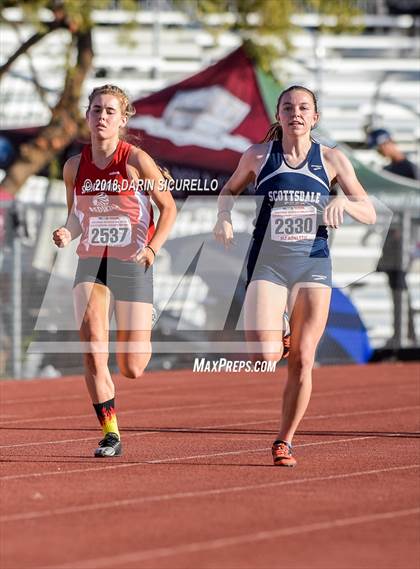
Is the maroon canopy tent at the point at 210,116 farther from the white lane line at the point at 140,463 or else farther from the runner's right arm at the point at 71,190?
the runner's right arm at the point at 71,190

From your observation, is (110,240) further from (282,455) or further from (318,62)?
(318,62)

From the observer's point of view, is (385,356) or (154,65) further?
(154,65)

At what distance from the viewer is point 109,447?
9.20 meters

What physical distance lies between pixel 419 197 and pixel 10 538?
586 inches

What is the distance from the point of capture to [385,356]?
2036cm

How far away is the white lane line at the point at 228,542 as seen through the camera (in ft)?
18.4

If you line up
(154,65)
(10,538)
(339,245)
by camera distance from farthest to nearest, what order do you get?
1. (154,65)
2. (339,245)
3. (10,538)

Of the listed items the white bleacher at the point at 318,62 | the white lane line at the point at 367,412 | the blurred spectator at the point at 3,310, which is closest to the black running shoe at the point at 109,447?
the white lane line at the point at 367,412

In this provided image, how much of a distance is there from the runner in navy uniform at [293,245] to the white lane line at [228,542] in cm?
180

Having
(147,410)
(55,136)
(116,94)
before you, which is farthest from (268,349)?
(55,136)

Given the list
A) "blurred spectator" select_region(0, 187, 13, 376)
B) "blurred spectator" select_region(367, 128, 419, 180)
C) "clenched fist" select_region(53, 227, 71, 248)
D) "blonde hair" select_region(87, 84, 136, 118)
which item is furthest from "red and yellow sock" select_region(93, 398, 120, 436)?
"blurred spectator" select_region(367, 128, 419, 180)

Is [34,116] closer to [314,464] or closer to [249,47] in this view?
[249,47]

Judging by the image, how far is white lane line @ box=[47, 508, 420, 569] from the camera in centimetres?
561

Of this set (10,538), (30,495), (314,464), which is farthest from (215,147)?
(10,538)
